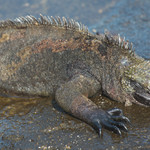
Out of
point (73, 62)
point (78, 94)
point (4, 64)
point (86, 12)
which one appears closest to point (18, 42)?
point (4, 64)

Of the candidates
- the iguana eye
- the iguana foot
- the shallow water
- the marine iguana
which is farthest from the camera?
the iguana eye

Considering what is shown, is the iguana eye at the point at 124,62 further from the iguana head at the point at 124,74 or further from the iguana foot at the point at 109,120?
the iguana foot at the point at 109,120

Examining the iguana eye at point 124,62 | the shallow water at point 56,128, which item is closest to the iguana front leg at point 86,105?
the shallow water at point 56,128

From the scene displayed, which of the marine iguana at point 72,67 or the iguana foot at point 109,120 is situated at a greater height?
the marine iguana at point 72,67

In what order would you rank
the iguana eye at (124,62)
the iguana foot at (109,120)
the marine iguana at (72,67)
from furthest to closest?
the iguana eye at (124,62) < the marine iguana at (72,67) < the iguana foot at (109,120)

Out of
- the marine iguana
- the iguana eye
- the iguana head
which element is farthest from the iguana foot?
the iguana eye

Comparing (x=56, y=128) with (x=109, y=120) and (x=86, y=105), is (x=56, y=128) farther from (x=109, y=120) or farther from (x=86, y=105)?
(x=109, y=120)

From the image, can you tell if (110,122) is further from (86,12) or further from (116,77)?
(86,12)

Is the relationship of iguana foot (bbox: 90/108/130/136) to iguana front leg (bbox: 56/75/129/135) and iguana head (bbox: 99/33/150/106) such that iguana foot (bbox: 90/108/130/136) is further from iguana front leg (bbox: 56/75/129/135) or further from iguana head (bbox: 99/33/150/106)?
iguana head (bbox: 99/33/150/106)
